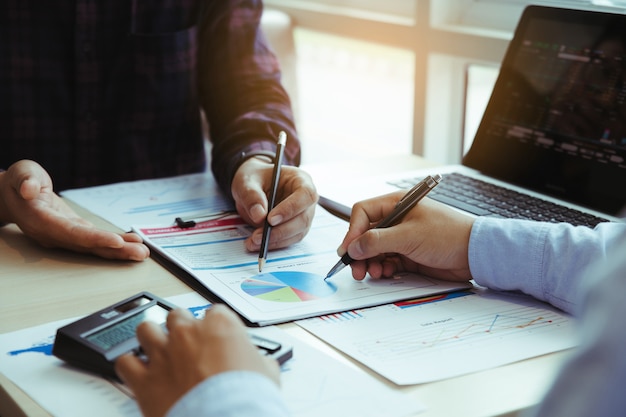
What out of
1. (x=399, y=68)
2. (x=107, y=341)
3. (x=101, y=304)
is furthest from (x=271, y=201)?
(x=399, y=68)

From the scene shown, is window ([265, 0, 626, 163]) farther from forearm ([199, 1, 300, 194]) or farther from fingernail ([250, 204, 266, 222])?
fingernail ([250, 204, 266, 222])

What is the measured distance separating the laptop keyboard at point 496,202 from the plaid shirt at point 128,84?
0.99 ft

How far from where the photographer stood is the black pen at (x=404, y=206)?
3.15 ft

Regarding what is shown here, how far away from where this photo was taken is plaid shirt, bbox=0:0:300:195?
1.49 meters

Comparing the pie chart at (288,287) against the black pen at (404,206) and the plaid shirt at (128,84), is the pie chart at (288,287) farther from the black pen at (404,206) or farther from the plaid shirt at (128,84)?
the plaid shirt at (128,84)

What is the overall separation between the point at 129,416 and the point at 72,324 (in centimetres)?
15

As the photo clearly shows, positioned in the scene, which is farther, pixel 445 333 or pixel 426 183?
pixel 426 183

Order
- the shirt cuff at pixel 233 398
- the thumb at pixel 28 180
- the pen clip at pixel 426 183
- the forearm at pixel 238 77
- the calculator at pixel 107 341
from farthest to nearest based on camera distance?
the forearm at pixel 238 77 → the thumb at pixel 28 180 → the pen clip at pixel 426 183 → the calculator at pixel 107 341 → the shirt cuff at pixel 233 398

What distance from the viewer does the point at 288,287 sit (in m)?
0.92

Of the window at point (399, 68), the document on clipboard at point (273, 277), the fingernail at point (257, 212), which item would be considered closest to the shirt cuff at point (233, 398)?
the document on clipboard at point (273, 277)

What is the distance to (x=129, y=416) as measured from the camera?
655 mm

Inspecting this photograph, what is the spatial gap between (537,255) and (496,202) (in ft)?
0.97

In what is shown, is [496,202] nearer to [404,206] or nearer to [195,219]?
[404,206]

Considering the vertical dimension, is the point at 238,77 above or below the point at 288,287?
above
